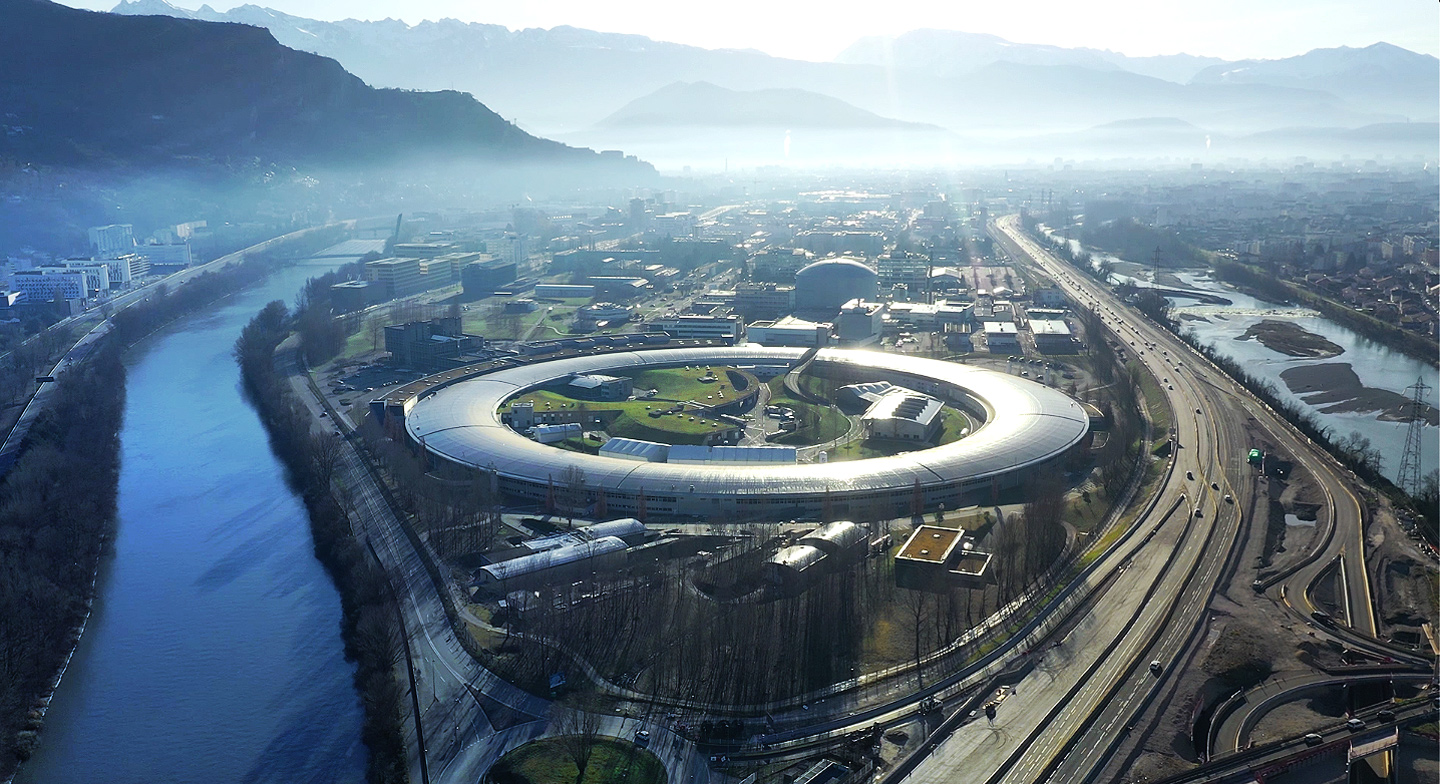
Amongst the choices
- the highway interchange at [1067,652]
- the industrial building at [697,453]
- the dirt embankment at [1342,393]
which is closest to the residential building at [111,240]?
the highway interchange at [1067,652]

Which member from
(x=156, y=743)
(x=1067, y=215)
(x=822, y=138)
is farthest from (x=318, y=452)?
(x=822, y=138)

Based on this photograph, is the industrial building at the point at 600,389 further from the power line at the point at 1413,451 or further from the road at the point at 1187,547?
the power line at the point at 1413,451

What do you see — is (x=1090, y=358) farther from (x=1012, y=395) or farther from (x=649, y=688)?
(x=649, y=688)

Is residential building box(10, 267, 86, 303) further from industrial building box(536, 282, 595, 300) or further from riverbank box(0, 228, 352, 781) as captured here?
industrial building box(536, 282, 595, 300)

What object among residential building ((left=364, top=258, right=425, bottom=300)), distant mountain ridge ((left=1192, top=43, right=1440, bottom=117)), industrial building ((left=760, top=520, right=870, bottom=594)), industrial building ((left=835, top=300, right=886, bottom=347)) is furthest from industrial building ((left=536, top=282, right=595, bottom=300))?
distant mountain ridge ((left=1192, top=43, right=1440, bottom=117))

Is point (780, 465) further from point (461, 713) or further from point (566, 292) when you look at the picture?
point (566, 292)

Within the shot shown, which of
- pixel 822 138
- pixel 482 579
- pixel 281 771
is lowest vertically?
pixel 281 771
